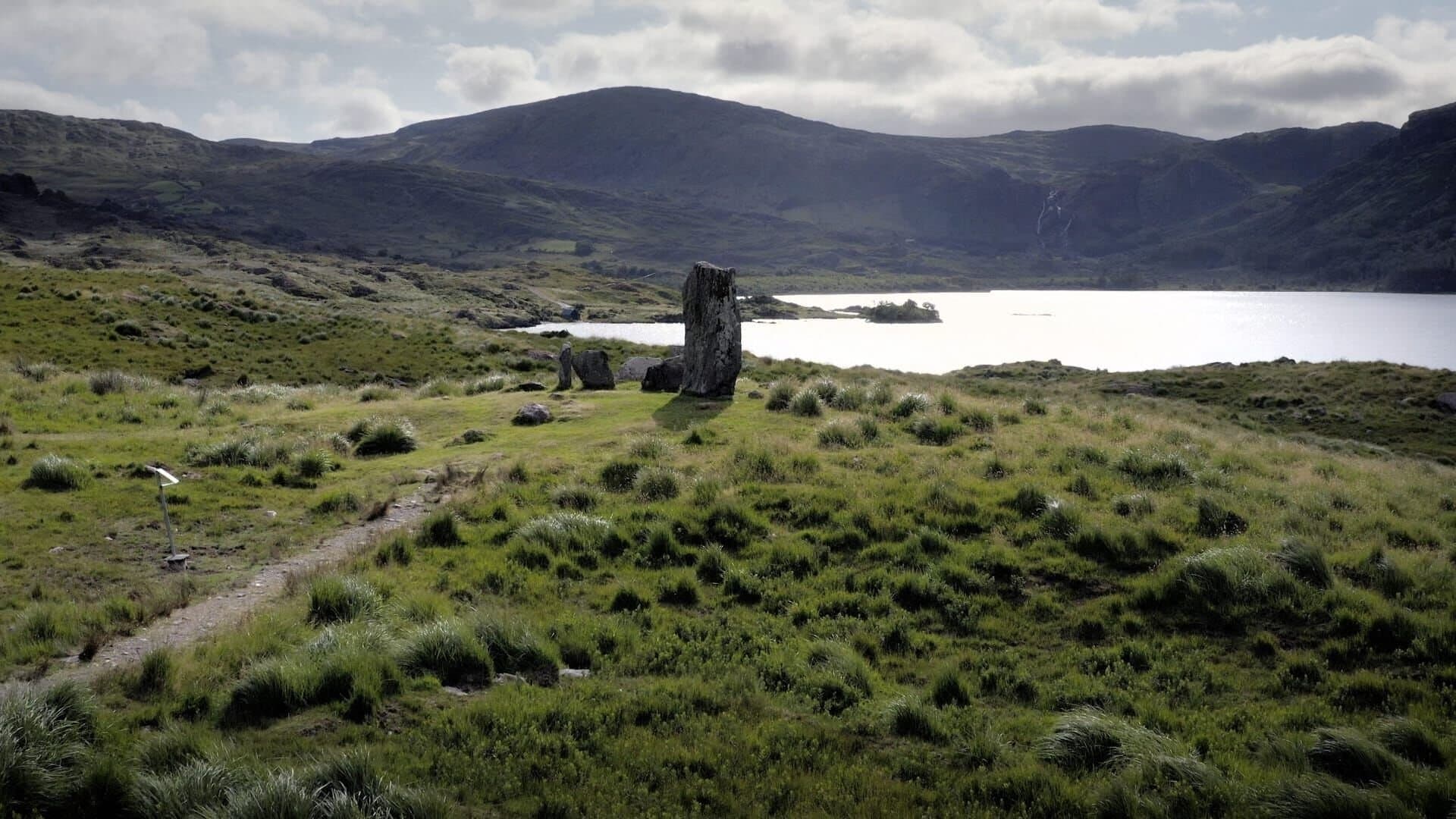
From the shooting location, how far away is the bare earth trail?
27.8 ft

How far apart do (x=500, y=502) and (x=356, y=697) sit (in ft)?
21.0

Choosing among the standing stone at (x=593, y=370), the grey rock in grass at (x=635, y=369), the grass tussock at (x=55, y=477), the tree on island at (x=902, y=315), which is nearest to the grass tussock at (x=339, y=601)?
the grass tussock at (x=55, y=477)

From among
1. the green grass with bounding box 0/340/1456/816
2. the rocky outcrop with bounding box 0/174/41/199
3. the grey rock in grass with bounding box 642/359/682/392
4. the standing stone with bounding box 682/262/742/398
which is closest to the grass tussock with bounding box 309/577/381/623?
the green grass with bounding box 0/340/1456/816

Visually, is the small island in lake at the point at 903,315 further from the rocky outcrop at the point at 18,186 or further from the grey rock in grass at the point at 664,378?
the rocky outcrop at the point at 18,186

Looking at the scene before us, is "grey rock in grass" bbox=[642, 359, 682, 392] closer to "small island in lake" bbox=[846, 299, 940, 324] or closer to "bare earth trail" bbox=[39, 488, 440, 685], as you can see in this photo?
"bare earth trail" bbox=[39, 488, 440, 685]

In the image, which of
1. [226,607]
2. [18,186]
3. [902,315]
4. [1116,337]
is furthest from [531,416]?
[18,186]

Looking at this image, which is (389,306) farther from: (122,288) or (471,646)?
(471,646)

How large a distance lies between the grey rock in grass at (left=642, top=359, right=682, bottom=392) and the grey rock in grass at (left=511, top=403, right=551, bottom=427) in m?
5.17

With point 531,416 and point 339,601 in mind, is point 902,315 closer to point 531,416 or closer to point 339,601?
point 531,416

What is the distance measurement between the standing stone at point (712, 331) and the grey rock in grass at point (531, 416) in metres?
4.90

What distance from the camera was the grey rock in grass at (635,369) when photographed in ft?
106

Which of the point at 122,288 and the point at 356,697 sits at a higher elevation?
the point at 122,288

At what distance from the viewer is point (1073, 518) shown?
12352 mm

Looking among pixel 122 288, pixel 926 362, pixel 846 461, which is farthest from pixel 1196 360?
pixel 122 288
